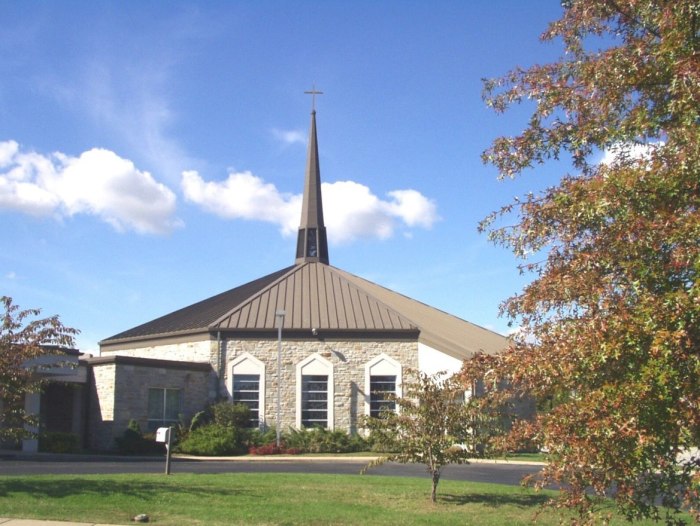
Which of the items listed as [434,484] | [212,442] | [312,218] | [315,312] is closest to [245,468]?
[212,442]

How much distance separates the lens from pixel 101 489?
1284 centimetres

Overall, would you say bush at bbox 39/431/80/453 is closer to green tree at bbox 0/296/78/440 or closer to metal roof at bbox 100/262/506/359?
metal roof at bbox 100/262/506/359

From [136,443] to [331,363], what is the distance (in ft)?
28.0

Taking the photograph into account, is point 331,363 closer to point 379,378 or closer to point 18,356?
point 379,378

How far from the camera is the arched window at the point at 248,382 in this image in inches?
1221

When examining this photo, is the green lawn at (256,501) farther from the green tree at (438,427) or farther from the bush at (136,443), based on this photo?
the bush at (136,443)

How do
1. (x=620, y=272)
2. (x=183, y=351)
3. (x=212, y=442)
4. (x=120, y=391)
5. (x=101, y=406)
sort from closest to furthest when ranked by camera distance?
(x=620, y=272)
(x=212, y=442)
(x=120, y=391)
(x=101, y=406)
(x=183, y=351)

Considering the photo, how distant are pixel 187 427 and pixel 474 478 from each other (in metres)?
13.6

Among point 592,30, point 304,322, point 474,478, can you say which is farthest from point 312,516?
point 304,322

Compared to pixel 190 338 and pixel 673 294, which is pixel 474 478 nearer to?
pixel 673 294

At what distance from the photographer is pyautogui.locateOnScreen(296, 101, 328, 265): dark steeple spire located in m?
38.1

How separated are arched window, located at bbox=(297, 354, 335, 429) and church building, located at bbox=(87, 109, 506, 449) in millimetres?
41

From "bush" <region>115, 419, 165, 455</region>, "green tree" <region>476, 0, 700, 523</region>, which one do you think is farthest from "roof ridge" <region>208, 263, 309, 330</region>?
"green tree" <region>476, 0, 700, 523</region>

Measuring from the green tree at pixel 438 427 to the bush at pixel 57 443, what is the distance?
51.4 feet
